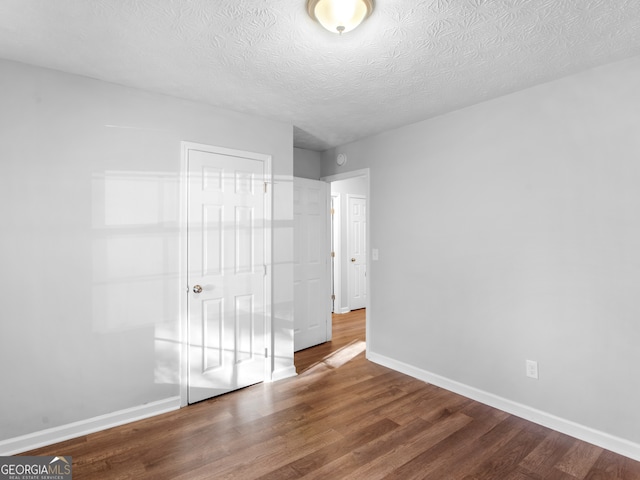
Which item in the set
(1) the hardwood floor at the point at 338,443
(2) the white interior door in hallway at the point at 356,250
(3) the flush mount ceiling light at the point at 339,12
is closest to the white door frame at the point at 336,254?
(2) the white interior door in hallway at the point at 356,250

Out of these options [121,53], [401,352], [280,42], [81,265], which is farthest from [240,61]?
[401,352]

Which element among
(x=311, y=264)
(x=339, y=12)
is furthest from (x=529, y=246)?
(x=311, y=264)

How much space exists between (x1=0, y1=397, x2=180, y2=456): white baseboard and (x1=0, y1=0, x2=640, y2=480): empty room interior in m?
0.01

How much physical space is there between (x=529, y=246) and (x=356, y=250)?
394 cm

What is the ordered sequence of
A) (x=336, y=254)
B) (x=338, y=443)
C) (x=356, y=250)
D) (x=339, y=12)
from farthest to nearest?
(x=356, y=250), (x=336, y=254), (x=338, y=443), (x=339, y=12)

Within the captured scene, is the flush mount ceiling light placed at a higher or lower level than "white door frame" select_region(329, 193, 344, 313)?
higher

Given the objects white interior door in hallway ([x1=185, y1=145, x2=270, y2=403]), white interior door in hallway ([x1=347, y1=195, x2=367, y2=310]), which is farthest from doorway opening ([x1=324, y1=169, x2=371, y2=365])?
white interior door in hallway ([x1=185, y1=145, x2=270, y2=403])

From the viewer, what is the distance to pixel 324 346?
438 centimetres

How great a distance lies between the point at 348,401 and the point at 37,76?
10.9ft

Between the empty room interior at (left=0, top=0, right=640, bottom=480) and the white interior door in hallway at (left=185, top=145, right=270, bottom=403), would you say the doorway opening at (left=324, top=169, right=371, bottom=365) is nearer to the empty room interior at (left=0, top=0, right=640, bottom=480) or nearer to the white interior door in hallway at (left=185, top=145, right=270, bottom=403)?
the empty room interior at (left=0, top=0, right=640, bottom=480)

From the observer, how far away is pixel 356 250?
6.46 metres

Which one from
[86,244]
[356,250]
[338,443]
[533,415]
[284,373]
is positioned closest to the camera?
[338,443]

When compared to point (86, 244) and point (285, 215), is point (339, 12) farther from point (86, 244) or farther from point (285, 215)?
point (86, 244)

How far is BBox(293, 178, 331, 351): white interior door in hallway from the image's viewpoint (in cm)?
417
